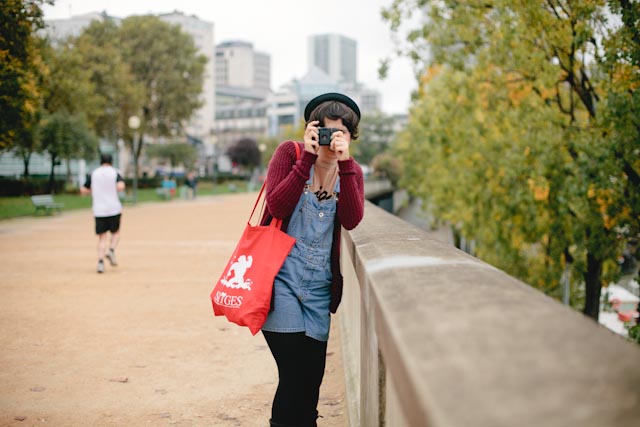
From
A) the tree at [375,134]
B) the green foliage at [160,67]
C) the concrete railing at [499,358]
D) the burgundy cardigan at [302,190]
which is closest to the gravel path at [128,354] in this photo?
the burgundy cardigan at [302,190]

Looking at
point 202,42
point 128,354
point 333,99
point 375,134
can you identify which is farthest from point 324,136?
point 202,42

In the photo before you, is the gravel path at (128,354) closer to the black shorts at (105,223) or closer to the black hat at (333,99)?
the black shorts at (105,223)

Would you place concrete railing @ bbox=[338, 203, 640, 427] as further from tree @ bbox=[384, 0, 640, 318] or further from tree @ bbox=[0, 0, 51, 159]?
tree @ bbox=[0, 0, 51, 159]

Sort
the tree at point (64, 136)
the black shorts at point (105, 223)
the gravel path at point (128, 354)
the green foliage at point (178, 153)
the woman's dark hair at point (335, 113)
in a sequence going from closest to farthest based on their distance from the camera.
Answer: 1. the woman's dark hair at point (335, 113)
2. the gravel path at point (128, 354)
3. the black shorts at point (105, 223)
4. the tree at point (64, 136)
5. the green foliage at point (178, 153)

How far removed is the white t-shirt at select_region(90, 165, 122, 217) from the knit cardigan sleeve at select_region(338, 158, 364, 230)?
9828 millimetres

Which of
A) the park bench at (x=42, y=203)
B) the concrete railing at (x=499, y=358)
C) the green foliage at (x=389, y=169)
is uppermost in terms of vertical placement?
the concrete railing at (x=499, y=358)

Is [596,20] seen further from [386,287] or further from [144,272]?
[386,287]

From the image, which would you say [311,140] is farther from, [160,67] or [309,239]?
[160,67]

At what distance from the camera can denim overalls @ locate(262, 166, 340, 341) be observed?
11.3ft

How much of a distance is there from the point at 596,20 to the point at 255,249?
908 cm

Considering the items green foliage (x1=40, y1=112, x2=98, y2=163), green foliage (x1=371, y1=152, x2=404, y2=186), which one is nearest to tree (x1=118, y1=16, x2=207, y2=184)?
green foliage (x1=40, y1=112, x2=98, y2=163)

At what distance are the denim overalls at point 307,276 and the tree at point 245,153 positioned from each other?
374 feet

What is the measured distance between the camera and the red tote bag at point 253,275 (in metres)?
3.37

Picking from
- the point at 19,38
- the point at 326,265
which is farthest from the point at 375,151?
the point at 326,265
